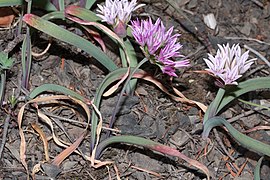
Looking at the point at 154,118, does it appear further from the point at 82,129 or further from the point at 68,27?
the point at 68,27

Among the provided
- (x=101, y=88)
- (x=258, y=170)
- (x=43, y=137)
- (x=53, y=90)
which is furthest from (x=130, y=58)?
(x=258, y=170)

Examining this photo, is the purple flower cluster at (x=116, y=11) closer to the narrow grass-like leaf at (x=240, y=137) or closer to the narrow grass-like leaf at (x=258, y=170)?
the narrow grass-like leaf at (x=240, y=137)

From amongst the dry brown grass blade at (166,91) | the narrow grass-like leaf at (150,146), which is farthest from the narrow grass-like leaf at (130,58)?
the narrow grass-like leaf at (150,146)

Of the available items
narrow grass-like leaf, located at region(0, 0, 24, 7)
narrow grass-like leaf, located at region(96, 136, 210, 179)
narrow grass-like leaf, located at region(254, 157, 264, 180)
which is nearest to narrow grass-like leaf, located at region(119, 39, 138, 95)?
narrow grass-like leaf, located at region(96, 136, 210, 179)

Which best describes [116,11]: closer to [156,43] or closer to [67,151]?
[156,43]

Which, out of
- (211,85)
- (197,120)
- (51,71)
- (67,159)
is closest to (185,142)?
(197,120)

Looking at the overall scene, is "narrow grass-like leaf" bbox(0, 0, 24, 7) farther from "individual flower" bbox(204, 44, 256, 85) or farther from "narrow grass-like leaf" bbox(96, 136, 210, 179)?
"individual flower" bbox(204, 44, 256, 85)
